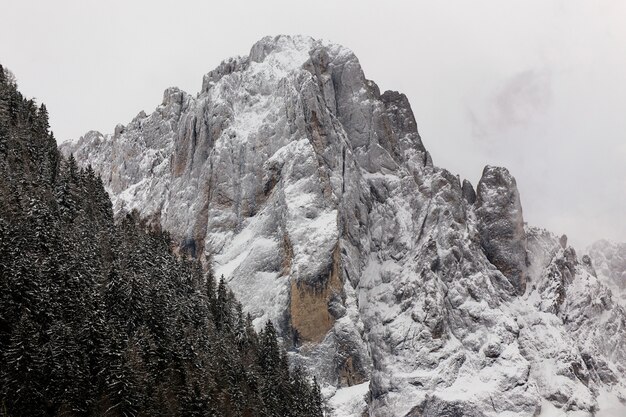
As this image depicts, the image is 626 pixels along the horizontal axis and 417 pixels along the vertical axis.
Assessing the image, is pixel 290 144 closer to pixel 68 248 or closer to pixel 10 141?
pixel 10 141

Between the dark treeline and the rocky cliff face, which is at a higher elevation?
the rocky cliff face

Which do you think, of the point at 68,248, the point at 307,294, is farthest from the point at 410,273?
the point at 68,248

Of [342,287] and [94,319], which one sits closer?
[94,319]

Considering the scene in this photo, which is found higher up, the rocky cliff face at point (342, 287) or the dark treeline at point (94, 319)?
the rocky cliff face at point (342, 287)

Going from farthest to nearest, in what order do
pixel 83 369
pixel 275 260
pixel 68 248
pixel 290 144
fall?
1. pixel 290 144
2. pixel 275 260
3. pixel 68 248
4. pixel 83 369

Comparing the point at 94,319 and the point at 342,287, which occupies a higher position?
the point at 342,287

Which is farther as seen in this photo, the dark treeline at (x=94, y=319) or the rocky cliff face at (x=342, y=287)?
the rocky cliff face at (x=342, y=287)

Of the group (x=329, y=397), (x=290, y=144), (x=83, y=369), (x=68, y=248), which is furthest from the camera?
(x=290, y=144)

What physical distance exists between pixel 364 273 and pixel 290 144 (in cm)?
3454

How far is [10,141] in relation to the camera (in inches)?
3932

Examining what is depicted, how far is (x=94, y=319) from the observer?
2950 inches

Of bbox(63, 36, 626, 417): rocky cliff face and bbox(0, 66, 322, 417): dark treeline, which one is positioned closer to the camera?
bbox(0, 66, 322, 417): dark treeline

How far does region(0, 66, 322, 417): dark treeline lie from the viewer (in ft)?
225

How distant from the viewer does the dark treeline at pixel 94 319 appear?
6869 centimetres
